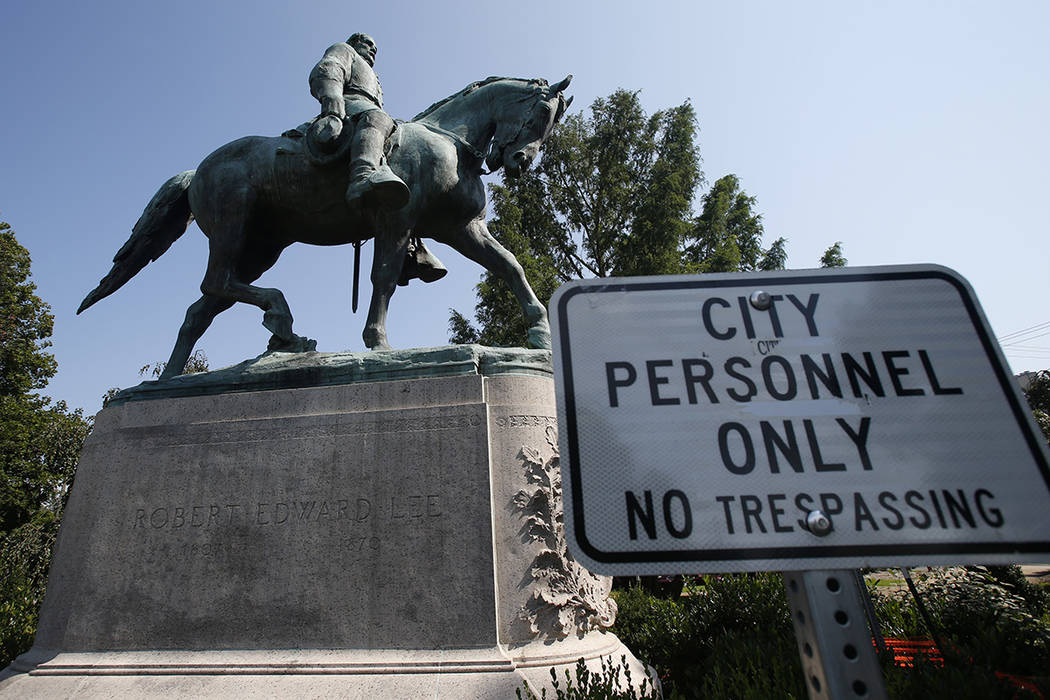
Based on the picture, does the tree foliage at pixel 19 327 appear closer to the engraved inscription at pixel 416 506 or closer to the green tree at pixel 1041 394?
the engraved inscription at pixel 416 506

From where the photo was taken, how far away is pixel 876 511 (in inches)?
38.3

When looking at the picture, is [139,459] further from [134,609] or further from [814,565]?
[814,565]

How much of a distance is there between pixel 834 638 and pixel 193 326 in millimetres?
6070

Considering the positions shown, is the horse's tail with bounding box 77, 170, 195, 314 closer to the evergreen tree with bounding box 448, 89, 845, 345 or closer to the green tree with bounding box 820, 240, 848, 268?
the evergreen tree with bounding box 448, 89, 845, 345

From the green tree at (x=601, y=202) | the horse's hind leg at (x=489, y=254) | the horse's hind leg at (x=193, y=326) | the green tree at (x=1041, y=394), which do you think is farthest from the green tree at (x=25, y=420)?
the green tree at (x=1041, y=394)

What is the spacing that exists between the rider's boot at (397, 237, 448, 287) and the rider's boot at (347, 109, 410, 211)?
3.11 ft

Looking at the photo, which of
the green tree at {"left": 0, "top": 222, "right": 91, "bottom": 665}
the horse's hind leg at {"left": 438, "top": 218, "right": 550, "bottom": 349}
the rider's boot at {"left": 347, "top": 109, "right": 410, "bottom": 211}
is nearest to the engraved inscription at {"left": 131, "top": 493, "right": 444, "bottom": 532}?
the horse's hind leg at {"left": 438, "top": 218, "right": 550, "bottom": 349}

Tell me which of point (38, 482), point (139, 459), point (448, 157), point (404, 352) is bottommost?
point (139, 459)

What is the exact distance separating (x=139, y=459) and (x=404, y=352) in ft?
7.06

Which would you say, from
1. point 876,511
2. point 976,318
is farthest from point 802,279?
point 876,511

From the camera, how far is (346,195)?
5.12 m

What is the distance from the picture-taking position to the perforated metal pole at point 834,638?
34.3 inches

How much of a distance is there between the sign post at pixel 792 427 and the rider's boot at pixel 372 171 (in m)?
3.89

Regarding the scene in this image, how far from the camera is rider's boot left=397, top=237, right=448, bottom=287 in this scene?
6.06 metres
